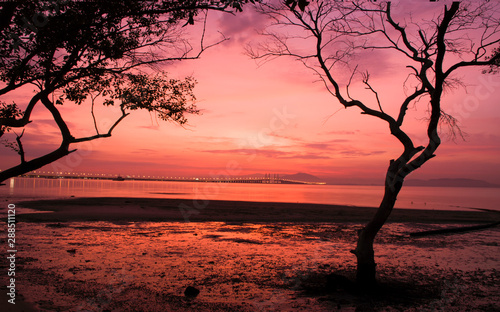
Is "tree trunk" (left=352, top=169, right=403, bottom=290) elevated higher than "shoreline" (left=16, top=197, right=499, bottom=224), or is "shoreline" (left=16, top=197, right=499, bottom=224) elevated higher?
"tree trunk" (left=352, top=169, right=403, bottom=290)

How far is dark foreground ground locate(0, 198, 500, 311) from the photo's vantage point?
8.70 metres

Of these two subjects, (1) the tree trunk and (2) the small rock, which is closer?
(2) the small rock

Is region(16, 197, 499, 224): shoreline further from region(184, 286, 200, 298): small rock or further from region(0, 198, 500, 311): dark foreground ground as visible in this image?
region(184, 286, 200, 298): small rock

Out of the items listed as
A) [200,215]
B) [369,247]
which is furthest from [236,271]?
[200,215]

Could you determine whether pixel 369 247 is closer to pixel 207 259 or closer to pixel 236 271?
pixel 236 271

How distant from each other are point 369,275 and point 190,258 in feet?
20.7

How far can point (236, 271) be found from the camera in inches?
458

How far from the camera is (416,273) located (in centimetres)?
1195

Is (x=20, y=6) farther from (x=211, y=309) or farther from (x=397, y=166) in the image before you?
(x=397, y=166)

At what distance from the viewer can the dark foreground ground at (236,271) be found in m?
8.70

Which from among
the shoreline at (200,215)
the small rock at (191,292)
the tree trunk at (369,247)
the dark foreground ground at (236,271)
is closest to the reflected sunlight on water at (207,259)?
the dark foreground ground at (236,271)

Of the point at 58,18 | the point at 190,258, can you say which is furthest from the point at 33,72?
the point at 190,258

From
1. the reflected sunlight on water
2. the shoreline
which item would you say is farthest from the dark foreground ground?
the shoreline

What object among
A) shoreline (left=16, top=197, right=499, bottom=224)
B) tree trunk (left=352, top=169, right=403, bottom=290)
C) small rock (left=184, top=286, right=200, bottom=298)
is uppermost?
tree trunk (left=352, top=169, right=403, bottom=290)
